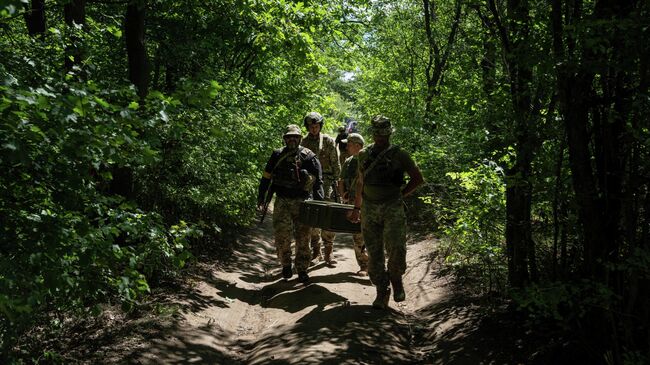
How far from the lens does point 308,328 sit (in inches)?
290

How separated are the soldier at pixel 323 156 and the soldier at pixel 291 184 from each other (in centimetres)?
110

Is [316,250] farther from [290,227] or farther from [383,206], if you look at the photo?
[383,206]

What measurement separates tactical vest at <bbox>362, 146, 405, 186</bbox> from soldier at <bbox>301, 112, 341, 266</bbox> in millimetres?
3201

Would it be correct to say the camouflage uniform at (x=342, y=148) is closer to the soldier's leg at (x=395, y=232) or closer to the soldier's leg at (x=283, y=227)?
the soldier's leg at (x=283, y=227)

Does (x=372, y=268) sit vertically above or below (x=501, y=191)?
below

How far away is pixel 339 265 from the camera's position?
37.3ft

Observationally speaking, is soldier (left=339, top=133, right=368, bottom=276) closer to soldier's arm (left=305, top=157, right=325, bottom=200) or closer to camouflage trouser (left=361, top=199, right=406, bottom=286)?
soldier's arm (left=305, top=157, right=325, bottom=200)

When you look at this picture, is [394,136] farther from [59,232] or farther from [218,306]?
[59,232]

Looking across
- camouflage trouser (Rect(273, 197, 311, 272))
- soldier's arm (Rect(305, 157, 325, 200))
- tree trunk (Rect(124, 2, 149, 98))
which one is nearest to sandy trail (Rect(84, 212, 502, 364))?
camouflage trouser (Rect(273, 197, 311, 272))

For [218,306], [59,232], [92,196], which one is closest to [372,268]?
[218,306]

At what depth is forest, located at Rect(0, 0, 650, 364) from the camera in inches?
154

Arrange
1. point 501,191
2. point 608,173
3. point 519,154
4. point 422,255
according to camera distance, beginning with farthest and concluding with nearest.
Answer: point 422,255, point 501,191, point 519,154, point 608,173

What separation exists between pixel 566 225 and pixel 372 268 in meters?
2.92

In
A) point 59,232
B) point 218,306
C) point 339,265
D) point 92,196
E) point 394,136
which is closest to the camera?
point 59,232
